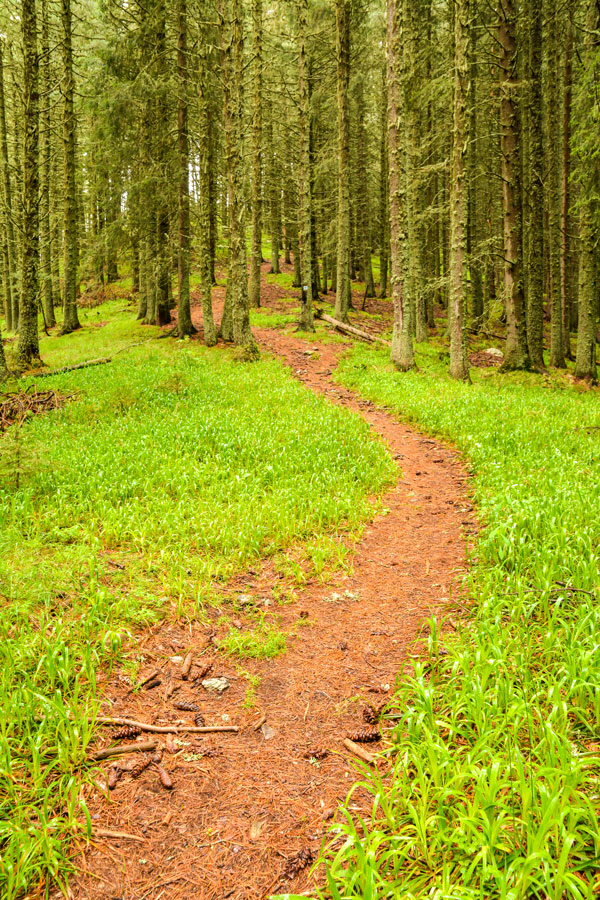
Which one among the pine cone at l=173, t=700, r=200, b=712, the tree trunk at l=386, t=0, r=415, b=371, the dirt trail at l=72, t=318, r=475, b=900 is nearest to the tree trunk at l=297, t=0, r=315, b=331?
the tree trunk at l=386, t=0, r=415, b=371

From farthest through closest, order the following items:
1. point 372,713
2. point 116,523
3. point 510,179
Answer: point 510,179 → point 116,523 → point 372,713

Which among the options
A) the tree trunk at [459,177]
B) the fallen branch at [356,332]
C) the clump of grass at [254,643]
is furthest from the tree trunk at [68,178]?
the clump of grass at [254,643]

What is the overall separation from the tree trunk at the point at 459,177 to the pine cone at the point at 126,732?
539 inches

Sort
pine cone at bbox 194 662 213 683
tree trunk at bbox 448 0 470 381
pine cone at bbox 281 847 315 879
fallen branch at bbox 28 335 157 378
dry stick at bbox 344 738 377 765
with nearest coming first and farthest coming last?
pine cone at bbox 281 847 315 879 < dry stick at bbox 344 738 377 765 < pine cone at bbox 194 662 213 683 < tree trunk at bbox 448 0 470 381 < fallen branch at bbox 28 335 157 378

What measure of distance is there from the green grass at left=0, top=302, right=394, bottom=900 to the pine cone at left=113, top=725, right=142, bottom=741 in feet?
0.71

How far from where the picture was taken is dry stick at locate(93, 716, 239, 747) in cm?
350

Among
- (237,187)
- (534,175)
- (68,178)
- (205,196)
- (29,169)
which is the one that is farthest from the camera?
(68,178)

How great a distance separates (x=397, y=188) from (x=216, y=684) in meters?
15.6

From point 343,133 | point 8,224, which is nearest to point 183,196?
point 343,133

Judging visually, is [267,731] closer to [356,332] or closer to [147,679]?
[147,679]

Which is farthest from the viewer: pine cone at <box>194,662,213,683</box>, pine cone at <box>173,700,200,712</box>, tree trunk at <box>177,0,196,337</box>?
tree trunk at <box>177,0,196,337</box>

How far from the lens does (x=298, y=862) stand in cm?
258

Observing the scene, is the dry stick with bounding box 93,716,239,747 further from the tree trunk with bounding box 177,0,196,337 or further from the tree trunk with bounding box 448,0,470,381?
the tree trunk with bounding box 177,0,196,337

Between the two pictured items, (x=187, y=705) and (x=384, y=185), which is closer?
(x=187, y=705)
